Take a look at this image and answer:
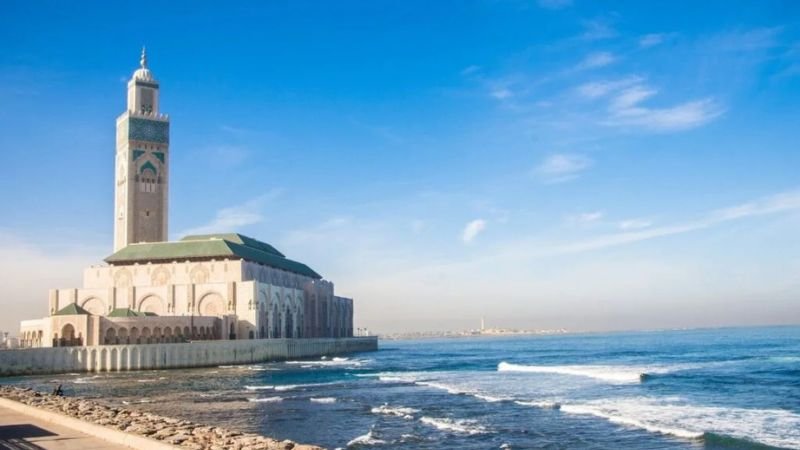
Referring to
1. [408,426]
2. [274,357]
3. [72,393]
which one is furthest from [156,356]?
[408,426]

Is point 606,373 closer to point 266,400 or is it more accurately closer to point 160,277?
point 266,400

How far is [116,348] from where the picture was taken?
66688mm

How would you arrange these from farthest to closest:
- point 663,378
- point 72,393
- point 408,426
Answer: point 663,378 < point 72,393 < point 408,426

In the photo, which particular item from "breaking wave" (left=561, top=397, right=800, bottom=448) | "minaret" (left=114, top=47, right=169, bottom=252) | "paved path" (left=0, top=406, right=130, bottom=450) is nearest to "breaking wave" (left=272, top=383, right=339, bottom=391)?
"breaking wave" (left=561, top=397, right=800, bottom=448)

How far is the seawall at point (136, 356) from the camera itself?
206 feet

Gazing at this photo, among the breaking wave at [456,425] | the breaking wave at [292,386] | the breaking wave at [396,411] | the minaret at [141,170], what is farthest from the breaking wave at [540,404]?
the minaret at [141,170]

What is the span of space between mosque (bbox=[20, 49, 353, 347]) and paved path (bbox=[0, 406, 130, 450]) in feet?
166

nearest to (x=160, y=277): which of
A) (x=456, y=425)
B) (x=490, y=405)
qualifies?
(x=490, y=405)

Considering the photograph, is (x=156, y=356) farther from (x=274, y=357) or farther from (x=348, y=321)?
(x=348, y=321)

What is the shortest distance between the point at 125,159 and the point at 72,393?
205ft

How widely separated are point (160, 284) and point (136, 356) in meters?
24.2

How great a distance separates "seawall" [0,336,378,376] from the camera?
6288 cm

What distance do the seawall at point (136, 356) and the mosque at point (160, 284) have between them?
3.01 m

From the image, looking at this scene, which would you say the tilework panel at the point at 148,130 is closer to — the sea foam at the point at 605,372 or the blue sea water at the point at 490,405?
the blue sea water at the point at 490,405
